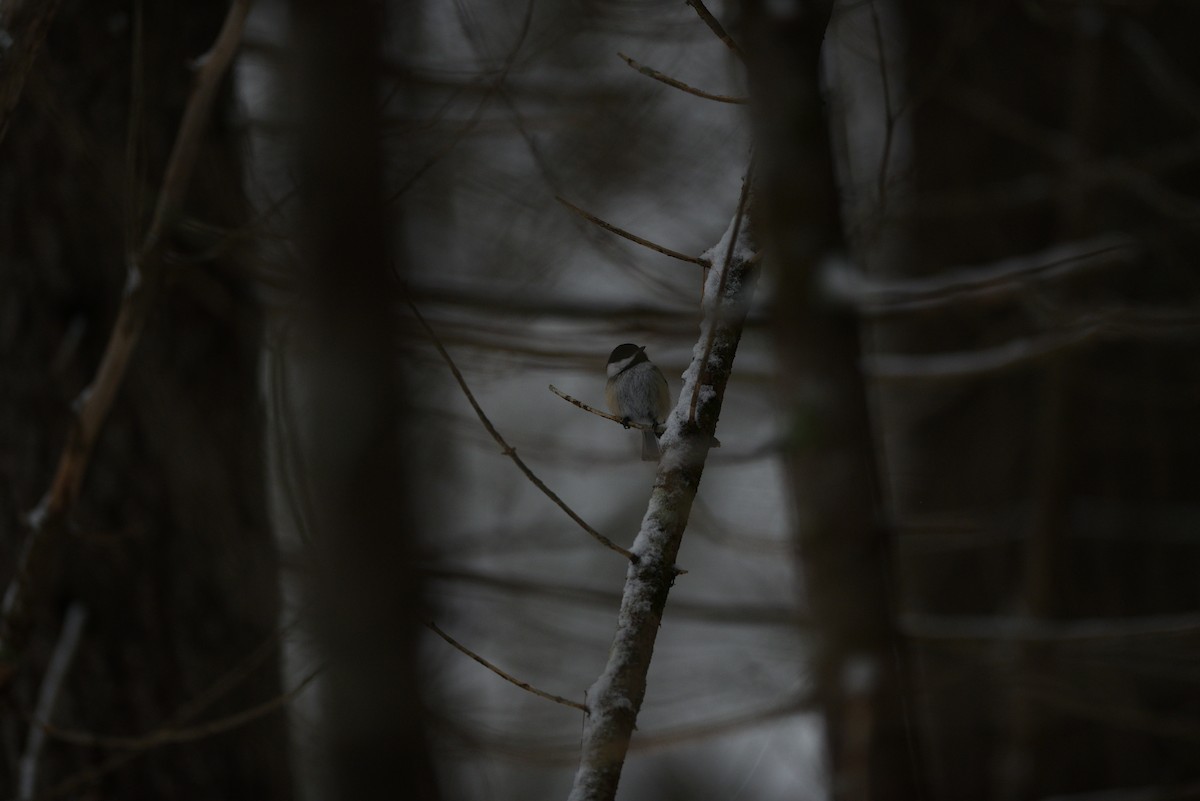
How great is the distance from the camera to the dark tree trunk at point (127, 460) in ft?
7.76

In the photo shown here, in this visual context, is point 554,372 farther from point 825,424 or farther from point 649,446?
point 825,424

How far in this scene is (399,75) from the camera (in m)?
1.60

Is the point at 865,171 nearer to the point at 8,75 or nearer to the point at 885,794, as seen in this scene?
the point at 885,794

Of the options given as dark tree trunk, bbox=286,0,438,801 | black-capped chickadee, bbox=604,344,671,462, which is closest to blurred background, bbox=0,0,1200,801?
dark tree trunk, bbox=286,0,438,801

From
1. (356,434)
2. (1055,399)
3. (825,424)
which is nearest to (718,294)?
(356,434)

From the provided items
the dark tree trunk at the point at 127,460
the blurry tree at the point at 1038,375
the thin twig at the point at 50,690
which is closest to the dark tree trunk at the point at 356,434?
the dark tree trunk at the point at 127,460

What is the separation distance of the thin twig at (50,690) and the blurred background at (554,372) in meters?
0.01

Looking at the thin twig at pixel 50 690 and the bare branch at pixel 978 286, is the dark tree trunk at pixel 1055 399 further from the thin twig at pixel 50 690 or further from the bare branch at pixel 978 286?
the thin twig at pixel 50 690

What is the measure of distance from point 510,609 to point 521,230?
154 centimetres

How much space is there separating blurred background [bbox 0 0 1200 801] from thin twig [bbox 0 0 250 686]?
15 mm

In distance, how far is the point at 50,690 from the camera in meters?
2.23

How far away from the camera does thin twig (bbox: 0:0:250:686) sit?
1.78 meters

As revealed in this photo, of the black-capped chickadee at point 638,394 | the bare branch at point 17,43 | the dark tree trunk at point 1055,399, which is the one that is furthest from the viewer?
the dark tree trunk at point 1055,399

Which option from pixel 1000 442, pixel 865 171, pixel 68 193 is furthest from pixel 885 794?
pixel 865 171
